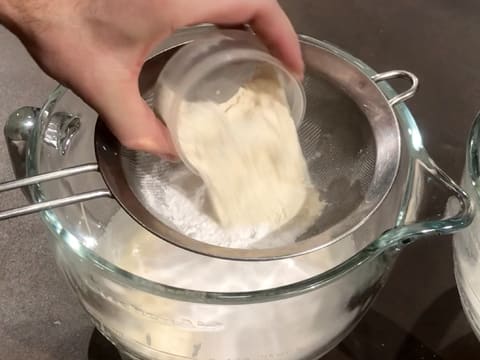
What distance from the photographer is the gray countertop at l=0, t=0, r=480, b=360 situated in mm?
833

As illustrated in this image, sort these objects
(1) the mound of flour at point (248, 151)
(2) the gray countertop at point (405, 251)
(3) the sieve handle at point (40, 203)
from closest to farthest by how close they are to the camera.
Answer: (3) the sieve handle at point (40, 203) < (1) the mound of flour at point (248, 151) < (2) the gray countertop at point (405, 251)

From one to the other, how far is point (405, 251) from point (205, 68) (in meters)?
0.37

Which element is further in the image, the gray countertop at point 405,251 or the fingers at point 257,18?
the gray countertop at point 405,251

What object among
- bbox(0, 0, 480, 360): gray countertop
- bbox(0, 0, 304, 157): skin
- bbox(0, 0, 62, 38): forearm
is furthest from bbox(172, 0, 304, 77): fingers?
bbox(0, 0, 480, 360): gray countertop

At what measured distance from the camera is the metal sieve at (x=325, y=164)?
66 centimetres

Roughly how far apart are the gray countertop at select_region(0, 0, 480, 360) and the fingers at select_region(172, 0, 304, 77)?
12.8 inches

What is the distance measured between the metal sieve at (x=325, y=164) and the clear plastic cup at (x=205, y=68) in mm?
48

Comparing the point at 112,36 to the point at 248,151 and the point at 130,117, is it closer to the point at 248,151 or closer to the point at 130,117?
the point at 130,117

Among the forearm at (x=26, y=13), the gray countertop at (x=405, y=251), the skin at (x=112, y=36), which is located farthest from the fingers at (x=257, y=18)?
the gray countertop at (x=405, y=251)

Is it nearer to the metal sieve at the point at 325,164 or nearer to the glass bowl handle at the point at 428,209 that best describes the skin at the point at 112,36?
the metal sieve at the point at 325,164

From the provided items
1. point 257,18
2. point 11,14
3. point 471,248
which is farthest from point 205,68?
point 471,248

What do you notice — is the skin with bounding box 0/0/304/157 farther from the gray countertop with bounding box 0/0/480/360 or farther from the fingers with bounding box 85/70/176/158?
the gray countertop with bounding box 0/0/480/360

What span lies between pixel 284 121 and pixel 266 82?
4 cm

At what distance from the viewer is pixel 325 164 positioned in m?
0.82
